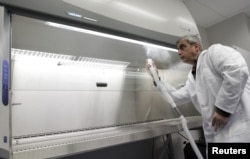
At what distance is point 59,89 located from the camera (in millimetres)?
1381

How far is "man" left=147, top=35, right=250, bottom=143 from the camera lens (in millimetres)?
1034

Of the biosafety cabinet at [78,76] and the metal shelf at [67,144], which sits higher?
the biosafety cabinet at [78,76]

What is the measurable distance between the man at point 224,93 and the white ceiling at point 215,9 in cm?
116

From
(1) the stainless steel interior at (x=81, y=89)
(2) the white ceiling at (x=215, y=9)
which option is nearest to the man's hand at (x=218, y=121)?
(1) the stainless steel interior at (x=81, y=89)

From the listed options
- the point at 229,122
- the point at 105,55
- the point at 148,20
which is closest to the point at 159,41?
the point at 148,20

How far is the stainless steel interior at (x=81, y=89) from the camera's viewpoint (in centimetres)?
108

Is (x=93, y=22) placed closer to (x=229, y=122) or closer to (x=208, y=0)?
(x=229, y=122)

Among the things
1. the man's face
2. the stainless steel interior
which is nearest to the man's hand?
the stainless steel interior

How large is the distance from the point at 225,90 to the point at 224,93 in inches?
0.7

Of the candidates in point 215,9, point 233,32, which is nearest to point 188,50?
point 215,9

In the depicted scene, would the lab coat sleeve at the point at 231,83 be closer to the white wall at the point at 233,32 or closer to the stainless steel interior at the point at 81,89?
the stainless steel interior at the point at 81,89

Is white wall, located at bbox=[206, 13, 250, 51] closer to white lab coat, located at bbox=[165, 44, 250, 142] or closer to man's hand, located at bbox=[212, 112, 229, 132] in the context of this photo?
white lab coat, located at bbox=[165, 44, 250, 142]

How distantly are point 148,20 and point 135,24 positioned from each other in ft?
0.48

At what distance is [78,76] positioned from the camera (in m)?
1.49
